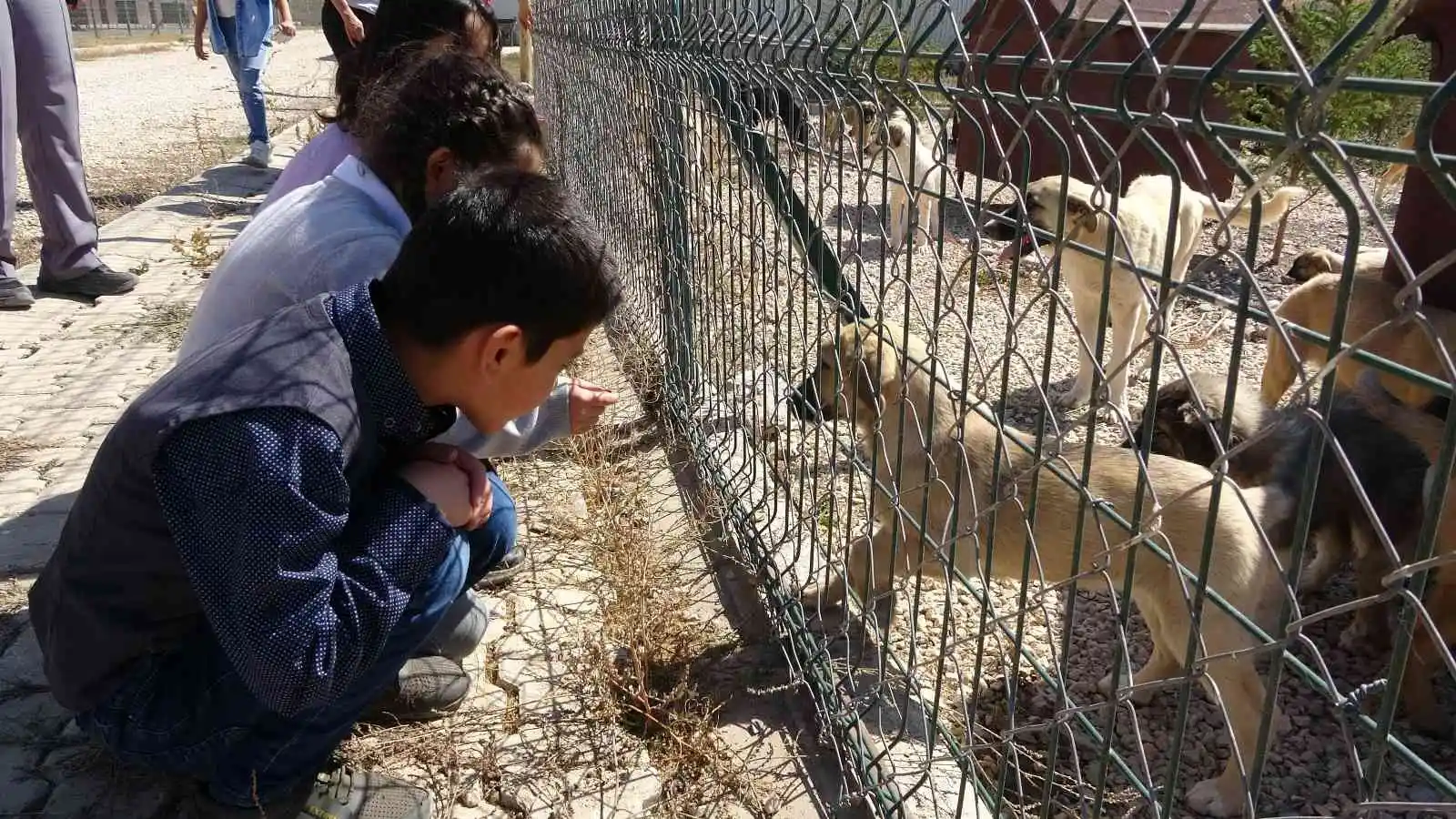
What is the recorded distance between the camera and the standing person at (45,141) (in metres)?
5.09

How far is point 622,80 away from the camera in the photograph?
4.62 metres

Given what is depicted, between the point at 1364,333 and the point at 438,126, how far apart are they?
3213mm

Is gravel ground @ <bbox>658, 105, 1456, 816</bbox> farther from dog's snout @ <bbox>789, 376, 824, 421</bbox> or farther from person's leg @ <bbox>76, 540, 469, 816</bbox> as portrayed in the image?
person's leg @ <bbox>76, 540, 469, 816</bbox>

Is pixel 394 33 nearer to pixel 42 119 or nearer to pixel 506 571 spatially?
pixel 506 571

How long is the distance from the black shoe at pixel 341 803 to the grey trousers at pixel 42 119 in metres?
4.36

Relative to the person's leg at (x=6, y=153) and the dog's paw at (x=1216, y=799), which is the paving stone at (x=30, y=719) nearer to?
the dog's paw at (x=1216, y=799)

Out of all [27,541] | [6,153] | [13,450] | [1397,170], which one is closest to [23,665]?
[27,541]

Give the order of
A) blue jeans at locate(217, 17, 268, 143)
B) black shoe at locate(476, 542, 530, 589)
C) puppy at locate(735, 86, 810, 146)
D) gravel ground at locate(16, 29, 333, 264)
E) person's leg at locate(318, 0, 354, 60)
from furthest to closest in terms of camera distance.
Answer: gravel ground at locate(16, 29, 333, 264) < blue jeans at locate(217, 17, 268, 143) < person's leg at locate(318, 0, 354, 60) < black shoe at locate(476, 542, 530, 589) < puppy at locate(735, 86, 810, 146)

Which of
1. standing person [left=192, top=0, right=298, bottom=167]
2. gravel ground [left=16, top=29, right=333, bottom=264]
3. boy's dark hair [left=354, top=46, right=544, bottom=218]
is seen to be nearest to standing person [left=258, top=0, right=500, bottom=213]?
boy's dark hair [left=354, top=46, right=544, bottom=218]

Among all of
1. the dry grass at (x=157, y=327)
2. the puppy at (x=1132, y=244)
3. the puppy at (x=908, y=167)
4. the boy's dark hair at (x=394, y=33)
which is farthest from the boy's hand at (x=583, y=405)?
the dry grass at (x=157, y=327)

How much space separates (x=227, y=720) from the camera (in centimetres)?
189

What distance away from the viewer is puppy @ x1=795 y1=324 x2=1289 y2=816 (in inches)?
93.7

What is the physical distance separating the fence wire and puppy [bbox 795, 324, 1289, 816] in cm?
1

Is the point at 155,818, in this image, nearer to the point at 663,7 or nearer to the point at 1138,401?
the point at 663,7
